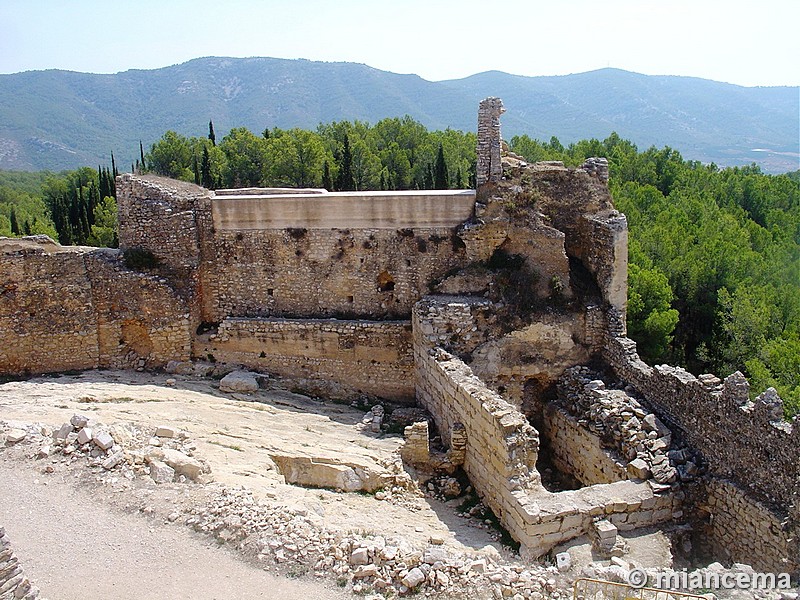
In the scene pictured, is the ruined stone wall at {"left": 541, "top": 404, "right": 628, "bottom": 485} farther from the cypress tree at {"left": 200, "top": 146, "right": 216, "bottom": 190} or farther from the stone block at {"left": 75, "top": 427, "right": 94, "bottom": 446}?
the cypress tree at {"left": 200, "top": 146, "right": 216, "bottom": 190}

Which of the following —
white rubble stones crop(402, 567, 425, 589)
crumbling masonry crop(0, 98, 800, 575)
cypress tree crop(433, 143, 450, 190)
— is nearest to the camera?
white rubble stones crop(402, 567, 425, 589)

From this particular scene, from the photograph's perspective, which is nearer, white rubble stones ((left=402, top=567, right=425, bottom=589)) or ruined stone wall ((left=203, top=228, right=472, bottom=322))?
white rubble stones ((left=402, top=567, right=425, bottom=589))

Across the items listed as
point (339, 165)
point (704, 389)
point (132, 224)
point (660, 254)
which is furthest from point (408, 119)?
point (704, 389)

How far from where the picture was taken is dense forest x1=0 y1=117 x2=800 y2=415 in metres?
22.5

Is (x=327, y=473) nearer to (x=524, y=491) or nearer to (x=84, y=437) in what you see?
(x=524, y=491)

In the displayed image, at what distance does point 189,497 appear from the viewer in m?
10.6

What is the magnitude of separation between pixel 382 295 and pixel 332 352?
6.13ft

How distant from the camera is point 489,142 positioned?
17047 mm

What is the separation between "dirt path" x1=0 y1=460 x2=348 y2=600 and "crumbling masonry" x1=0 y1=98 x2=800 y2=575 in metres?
5.38

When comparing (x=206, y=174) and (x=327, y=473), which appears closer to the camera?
(x=327, y=473)

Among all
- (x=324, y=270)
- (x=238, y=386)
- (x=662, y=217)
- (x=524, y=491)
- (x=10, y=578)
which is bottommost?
(x=238, y=386)

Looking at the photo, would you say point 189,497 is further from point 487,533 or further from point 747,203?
point 747,203

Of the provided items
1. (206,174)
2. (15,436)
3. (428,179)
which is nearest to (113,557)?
(15,436)

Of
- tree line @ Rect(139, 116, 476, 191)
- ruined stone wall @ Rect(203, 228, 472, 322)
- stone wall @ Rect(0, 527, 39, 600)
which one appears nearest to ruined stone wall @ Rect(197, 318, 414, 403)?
ruined stone wall @ Rect(203, 228, 472, 322)
